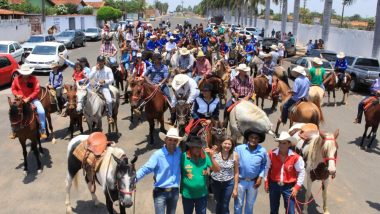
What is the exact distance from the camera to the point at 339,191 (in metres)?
8.05

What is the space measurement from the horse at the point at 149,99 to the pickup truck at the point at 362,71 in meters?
12.4

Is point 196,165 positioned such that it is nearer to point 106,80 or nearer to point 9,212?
point 9,212

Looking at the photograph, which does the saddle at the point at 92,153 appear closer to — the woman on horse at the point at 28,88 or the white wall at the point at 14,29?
the woman on horse at the point at 28,88

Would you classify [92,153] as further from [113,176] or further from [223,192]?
[223,192]

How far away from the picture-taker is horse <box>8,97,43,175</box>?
800cm

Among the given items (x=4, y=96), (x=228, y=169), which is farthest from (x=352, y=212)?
(x=4, y=96)

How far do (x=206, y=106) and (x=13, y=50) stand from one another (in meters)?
19.2

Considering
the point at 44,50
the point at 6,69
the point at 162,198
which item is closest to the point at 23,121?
the point at 162,198

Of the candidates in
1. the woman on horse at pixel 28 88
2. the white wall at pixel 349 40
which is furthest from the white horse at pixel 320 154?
the white wall at pixel 349 40

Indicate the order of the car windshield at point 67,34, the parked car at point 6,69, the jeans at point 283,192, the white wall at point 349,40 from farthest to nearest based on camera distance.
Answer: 1. the car windshield at point 67,34
2. the white wall at point 349,40
3. the parked car at point 6,69
4. the jeans at point 283,192

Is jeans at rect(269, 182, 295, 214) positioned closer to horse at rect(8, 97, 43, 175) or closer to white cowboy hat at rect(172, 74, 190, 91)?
white cowboy hat at rect(172, 74, 190, 91)

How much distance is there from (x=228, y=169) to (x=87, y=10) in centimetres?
6895

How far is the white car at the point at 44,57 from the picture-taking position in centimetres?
2092

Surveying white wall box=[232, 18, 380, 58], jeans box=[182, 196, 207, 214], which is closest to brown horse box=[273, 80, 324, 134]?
jeans box=[182, 196, 207, 214]
